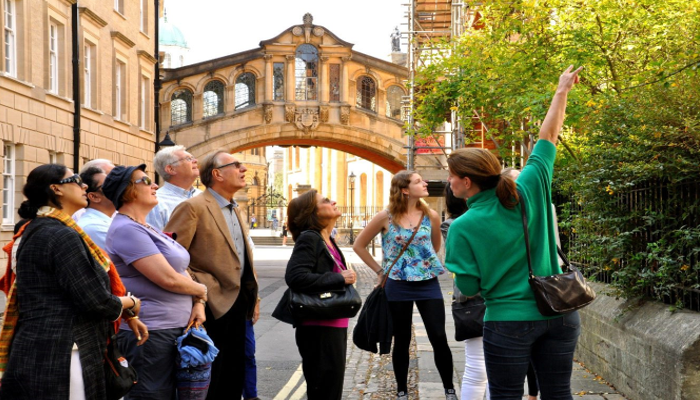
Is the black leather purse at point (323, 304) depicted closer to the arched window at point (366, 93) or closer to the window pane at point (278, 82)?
the window pane at point (278, 82)

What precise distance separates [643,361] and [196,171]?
11.0ft

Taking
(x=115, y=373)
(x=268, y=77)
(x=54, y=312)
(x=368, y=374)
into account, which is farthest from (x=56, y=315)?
(x=268, y=77)

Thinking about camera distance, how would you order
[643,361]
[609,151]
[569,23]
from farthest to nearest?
[569,23] → [609,151] → [643,361]

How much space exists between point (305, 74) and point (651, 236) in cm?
3281

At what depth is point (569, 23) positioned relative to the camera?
10.6m

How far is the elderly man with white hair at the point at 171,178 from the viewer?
5.95 metres

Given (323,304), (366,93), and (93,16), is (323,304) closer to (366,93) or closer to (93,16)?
(93,16)

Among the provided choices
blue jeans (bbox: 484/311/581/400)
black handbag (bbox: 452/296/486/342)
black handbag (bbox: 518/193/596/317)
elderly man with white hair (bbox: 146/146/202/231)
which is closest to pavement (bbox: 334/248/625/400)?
black handbag (bbox: 452/296/486/342)

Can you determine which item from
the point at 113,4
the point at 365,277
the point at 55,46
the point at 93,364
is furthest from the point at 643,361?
the point at 113,4

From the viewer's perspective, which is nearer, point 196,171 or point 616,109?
point 196,171

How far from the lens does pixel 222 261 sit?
5316 millimetres

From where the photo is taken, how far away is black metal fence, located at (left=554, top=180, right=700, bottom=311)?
18.7 ft

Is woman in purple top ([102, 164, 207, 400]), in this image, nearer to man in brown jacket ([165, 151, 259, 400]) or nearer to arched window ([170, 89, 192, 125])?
man in brown jacket ([165, 151, 259, 400])

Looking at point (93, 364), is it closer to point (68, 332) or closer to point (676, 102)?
point (68, 332)
